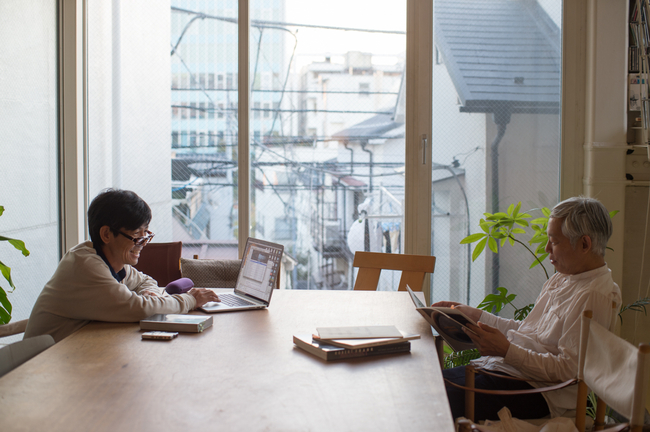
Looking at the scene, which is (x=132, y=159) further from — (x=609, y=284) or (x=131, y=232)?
(x=609, y=284)

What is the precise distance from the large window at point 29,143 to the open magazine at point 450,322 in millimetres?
2554

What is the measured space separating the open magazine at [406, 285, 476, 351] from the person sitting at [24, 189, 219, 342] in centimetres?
96

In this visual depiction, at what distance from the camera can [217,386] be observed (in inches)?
52.2

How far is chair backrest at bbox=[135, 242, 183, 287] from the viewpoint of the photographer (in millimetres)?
2844

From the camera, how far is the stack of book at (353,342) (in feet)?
5.06

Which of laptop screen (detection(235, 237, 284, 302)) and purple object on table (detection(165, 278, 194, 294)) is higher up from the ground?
laptop screen (detection(235, 237, 284, 302))

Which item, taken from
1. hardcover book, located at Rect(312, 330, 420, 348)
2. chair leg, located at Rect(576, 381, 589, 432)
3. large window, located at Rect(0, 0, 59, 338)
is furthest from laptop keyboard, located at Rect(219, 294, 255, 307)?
large window, located at Rect(0, 0, 59, 338)

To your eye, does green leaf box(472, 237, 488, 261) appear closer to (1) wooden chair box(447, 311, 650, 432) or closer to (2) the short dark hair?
(1) wooden chair box(447, 311, 650, 432)

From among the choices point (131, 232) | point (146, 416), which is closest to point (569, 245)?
point (146, 416)

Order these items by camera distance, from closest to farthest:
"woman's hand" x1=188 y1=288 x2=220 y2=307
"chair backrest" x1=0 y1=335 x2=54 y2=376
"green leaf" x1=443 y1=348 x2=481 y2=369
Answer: "chair backrest" x1=0 y1=335 x2=54 y2=376 → "woman's hand" x1=188 y1=288 x2=220 y2=307 → "green leaf" x1=443 y1=348 x2=481 y2=369

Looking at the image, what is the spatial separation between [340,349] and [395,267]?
52.7 inches

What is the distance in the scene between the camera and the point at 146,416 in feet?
3.77

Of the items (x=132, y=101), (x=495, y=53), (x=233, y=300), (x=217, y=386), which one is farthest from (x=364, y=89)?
(x=217, y=386)

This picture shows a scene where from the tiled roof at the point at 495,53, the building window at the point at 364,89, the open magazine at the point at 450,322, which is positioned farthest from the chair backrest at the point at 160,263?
the tiled roof at the point at 495,53
